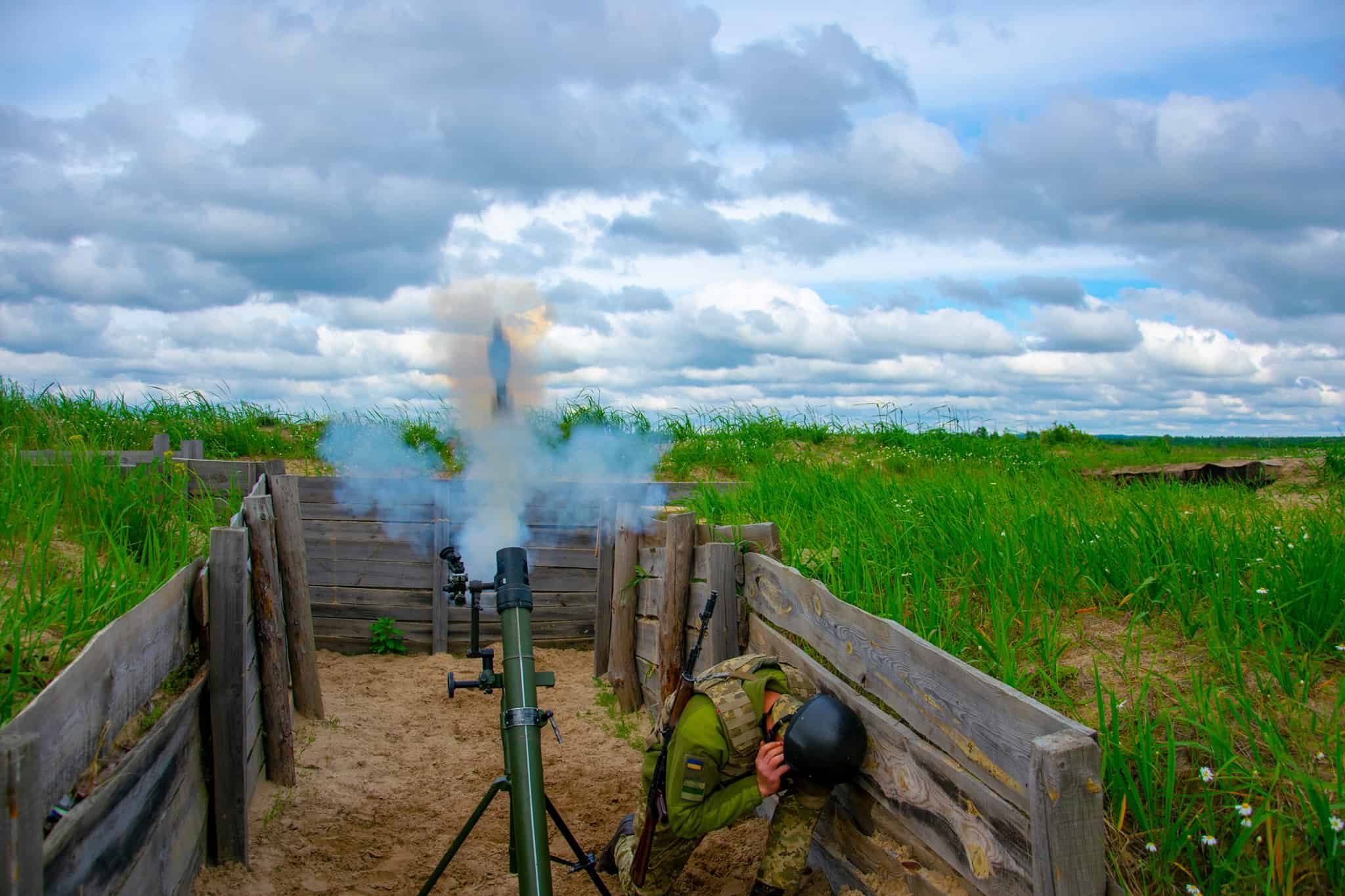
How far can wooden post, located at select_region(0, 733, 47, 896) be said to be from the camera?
2.49 meters

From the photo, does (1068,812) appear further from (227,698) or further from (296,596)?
(296,596)

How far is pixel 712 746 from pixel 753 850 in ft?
4.50

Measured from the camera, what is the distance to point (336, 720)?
7.57 metres

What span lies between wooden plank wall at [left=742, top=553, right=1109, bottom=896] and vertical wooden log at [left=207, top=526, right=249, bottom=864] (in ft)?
10.1

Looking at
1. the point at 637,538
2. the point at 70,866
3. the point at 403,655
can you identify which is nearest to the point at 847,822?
the point at 70,866

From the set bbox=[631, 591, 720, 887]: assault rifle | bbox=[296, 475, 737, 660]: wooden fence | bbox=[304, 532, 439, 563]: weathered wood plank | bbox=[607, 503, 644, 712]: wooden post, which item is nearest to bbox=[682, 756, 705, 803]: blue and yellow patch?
bbox=[631, 591, 720, 887]: assault rifle

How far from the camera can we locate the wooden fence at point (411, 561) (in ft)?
32.7

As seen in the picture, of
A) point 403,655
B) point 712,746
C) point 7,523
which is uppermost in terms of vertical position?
point 7,523

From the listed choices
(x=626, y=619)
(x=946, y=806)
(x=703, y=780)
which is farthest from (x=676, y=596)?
(x=946, y=806)

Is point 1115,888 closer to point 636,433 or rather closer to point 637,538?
point 637,538

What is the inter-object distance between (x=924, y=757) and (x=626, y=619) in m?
4.39

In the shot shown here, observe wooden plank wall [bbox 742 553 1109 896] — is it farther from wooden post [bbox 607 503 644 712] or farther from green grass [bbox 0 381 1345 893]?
wooden post [bbox 607 503 644 712]

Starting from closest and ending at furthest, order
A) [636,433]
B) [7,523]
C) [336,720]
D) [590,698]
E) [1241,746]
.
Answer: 1. [1241,746]
2. [7,523]
3. [336,720]
4. [590,698]
5. [636,433]

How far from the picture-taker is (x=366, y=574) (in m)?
10.1
